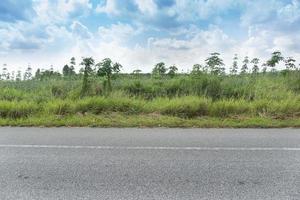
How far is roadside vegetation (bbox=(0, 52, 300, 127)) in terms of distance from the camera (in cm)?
889

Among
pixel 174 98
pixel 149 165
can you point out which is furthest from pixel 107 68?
pixel 149 165

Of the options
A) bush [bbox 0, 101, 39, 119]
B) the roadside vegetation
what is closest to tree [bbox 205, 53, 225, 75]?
the roadside vegetation

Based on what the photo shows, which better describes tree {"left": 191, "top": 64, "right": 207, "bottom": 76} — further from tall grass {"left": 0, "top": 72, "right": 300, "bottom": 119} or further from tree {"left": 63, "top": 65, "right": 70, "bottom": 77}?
tree {"left": 63, "top": 65, "right": 70, "bottom": 77}

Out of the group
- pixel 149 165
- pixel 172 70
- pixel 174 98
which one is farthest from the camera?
pixel 172 70

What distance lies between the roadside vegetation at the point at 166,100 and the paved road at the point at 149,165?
1.67 meters

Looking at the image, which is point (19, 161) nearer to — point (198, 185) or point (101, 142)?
point (101, 142)

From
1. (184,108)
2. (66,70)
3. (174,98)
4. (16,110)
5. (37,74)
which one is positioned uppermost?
(66,70)

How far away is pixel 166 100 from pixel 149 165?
20.7ft

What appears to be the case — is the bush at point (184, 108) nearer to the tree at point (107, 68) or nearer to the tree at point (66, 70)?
A: the tree at point (107, 68)

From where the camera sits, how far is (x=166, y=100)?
36.3ft

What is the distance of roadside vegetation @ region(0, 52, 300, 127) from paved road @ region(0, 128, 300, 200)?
1.67 meters

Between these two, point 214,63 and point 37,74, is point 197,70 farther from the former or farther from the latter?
point 37,74

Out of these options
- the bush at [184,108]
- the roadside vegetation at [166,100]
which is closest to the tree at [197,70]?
the roadside vegetation at [166,100]

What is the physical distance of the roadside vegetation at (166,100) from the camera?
8891mm
